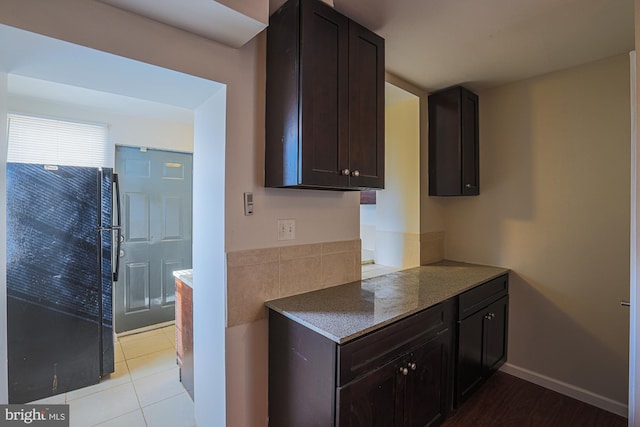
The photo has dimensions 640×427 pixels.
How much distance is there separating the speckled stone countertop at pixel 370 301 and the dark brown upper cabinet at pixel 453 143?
733 mm

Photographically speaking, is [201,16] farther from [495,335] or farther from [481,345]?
[495,335]

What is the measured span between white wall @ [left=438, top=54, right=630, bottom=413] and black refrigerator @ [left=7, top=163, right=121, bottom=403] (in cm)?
311

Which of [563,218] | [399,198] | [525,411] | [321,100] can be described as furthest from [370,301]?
[563,218]

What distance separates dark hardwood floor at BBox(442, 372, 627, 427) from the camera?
1.86 meters

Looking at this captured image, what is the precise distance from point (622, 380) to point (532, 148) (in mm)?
1690

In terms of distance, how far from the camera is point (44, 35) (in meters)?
1.02

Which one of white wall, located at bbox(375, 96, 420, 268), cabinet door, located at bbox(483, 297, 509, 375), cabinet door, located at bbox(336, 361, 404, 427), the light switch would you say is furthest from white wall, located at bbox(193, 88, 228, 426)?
cabinet door, located at bbox(483, 297, 509, 375)

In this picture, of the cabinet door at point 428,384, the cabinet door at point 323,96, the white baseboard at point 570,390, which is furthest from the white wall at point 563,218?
the cabinet door at point 323,96

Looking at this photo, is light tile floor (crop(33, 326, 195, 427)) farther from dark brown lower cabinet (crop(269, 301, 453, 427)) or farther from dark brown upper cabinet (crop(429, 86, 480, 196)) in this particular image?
dark brown upper cabinet (crop(429, 86, 480, 196))

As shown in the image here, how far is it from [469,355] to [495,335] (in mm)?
470

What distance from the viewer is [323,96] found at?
139cm

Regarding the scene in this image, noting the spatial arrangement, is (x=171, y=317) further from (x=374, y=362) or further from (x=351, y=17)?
(x=351, y=17)

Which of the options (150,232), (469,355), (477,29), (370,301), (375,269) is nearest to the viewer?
(370,301)

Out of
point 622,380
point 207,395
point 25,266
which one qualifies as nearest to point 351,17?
point 207,395
